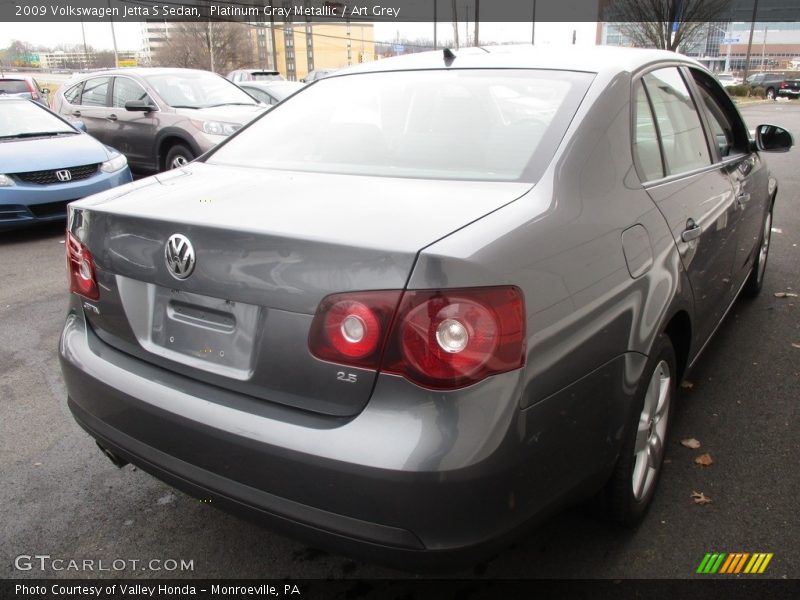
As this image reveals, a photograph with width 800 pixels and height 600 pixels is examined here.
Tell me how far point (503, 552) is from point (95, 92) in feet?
34.1

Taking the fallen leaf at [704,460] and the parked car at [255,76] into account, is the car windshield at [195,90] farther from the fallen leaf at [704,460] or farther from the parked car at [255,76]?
the parked car at [255,76]

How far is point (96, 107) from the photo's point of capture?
10164mm

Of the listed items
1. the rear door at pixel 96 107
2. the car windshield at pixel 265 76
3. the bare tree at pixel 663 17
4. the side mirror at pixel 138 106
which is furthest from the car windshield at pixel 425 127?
the bare tree at pixel 663 17

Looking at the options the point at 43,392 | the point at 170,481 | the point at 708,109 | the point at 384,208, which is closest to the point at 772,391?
the point at 708,109

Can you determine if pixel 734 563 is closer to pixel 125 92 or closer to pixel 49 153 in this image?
pixel 49 153

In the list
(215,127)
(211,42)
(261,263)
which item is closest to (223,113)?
(215,127)

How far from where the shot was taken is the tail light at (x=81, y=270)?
218 cm

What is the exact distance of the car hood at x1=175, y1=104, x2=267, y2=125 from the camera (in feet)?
28.7

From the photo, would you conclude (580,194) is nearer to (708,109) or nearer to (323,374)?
(323,374)

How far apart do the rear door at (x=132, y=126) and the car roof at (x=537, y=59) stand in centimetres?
690

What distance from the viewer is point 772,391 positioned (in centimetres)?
349

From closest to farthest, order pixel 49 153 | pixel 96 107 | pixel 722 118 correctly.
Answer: pixel 722 118
pixel 49 153
pixel 96 107

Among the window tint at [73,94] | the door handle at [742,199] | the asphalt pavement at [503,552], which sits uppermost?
the window tint at [73,94]

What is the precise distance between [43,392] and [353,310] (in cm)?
275
